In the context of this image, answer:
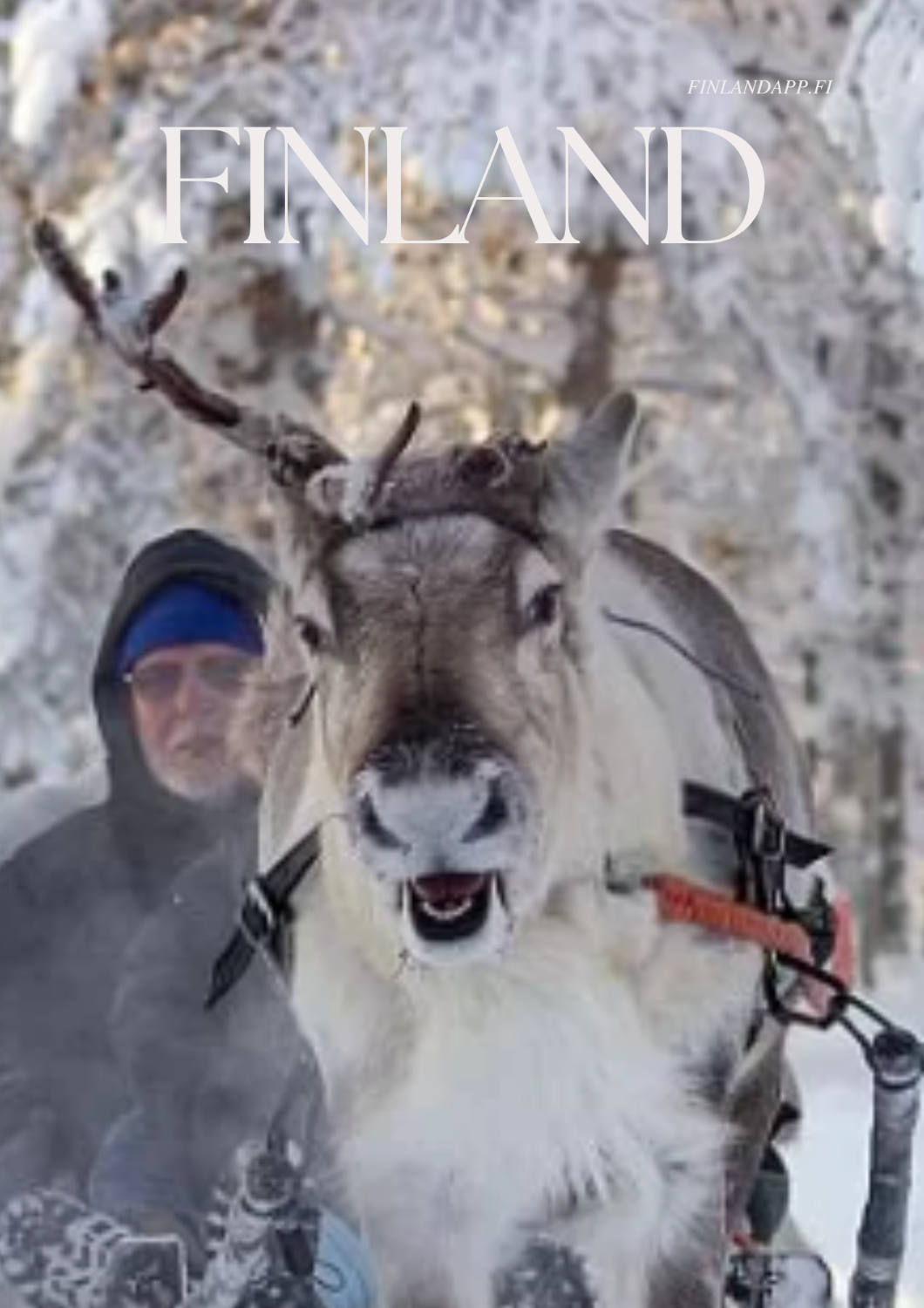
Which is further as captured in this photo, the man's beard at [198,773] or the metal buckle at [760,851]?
the man's beard at [198,773]

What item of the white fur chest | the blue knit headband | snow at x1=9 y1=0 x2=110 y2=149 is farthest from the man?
snow at x1=9 y1=0 x2=110 y2=149

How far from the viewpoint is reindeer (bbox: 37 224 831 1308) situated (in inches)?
103

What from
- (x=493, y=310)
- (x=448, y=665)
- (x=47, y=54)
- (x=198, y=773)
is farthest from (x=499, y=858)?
(x=493, y=310)

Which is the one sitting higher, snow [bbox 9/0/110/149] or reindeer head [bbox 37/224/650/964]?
snow [bbox 9/0/110/149]

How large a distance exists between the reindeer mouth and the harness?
0.41 m

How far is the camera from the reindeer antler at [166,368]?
2.89 m

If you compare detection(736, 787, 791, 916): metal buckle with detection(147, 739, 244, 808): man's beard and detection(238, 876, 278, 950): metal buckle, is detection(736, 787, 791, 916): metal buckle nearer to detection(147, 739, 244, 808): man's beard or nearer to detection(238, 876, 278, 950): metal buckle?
detection(238, 876, 278, 950): metal buckle

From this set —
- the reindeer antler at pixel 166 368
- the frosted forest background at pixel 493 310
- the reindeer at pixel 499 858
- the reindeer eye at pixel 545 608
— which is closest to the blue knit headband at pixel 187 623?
the reindeer at pixel 499 858

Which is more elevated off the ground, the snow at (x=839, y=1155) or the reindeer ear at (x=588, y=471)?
the reindeer ear at (x=588, y=471)

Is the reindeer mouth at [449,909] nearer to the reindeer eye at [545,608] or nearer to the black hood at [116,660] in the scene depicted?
the reindeer eye at [545,608]

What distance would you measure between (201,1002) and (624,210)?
550cm

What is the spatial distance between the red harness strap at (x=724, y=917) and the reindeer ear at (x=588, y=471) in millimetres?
346

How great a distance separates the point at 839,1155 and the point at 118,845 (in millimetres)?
3230

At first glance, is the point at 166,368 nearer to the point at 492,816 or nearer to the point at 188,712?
the point at 492,816
